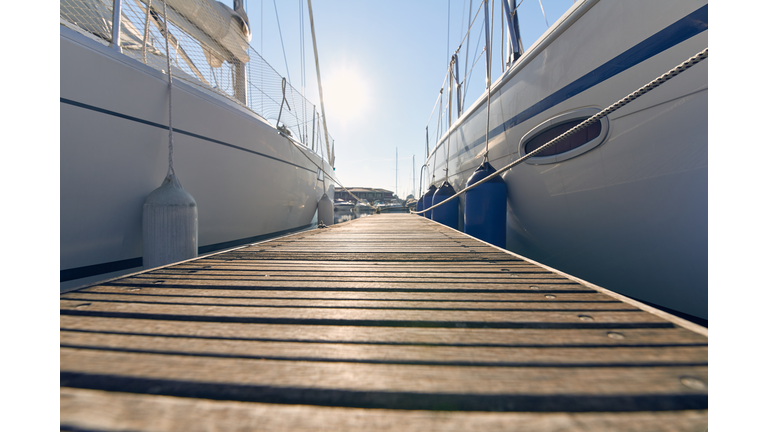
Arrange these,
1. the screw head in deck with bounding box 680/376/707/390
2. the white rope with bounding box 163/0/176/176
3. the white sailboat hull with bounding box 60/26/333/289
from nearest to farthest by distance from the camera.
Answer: the screw head in deck with bounding box 680/376/707/390 < the white sailboat hull with bounding box 60/26/333/289 < the white rope with bounding box 163/0/176/176

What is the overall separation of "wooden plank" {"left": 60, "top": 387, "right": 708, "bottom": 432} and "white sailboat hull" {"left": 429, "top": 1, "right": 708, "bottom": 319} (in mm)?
2234

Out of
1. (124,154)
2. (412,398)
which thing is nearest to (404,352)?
(412,398)

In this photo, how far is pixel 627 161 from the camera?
2.38 meters

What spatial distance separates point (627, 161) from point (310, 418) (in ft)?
10.6

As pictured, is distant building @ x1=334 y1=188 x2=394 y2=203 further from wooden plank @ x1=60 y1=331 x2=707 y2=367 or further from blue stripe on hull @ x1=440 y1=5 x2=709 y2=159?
wooden plank @ x1=60 y1=331 x2=707 y2=367

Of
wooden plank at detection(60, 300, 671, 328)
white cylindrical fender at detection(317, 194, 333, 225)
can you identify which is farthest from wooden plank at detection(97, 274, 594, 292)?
white cylindrical fender at detection(317, 194, 333, 225)

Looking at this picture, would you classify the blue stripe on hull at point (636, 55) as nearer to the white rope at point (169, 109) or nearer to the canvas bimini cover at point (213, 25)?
the white rope at point (169, 109)

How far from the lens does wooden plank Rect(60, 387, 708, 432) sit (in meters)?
0.57

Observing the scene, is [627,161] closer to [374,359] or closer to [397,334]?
[397,334]

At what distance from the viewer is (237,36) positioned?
4.77 m

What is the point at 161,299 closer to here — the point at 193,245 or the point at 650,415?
the point at 193,245

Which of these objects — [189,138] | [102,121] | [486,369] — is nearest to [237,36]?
[189,138]

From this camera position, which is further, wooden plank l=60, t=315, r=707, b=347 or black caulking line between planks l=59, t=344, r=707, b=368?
wooden plank l=60, t=315, r=707, b=347

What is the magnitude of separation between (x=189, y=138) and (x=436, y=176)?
8133mm
